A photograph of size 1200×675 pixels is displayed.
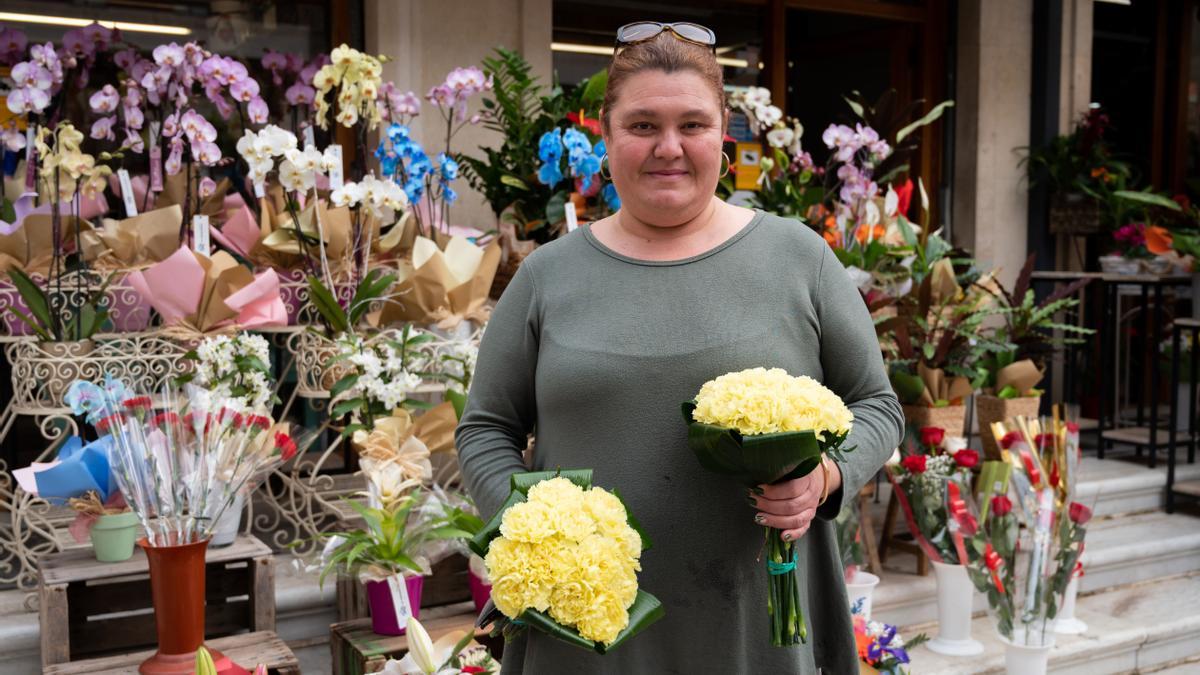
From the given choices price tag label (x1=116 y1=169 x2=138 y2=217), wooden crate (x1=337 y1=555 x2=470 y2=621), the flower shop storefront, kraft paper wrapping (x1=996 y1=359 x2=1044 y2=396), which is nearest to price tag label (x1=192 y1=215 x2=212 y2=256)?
the flower shop storefront

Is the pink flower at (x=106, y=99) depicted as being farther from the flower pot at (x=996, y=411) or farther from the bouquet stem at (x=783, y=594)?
the flower pot at (x=996, y=411)

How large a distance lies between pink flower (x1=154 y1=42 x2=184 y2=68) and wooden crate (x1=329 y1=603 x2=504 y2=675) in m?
1.98

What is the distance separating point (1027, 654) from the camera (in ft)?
13.0

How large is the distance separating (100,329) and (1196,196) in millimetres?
7339

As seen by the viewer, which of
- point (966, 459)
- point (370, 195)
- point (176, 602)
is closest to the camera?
point (176, 602)

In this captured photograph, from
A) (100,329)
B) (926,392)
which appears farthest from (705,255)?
(926,392)

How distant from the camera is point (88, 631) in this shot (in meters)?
3.41

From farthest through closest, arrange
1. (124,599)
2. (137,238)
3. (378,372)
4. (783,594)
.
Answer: (137,238)
(378,372)
(124,599)
(783,594)

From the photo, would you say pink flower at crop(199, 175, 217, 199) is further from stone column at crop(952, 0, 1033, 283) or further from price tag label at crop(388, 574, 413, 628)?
stone column at crop(952, 0, 1033, 283)

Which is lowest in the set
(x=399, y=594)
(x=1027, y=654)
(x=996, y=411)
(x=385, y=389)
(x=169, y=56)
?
(x=1027, y=654)

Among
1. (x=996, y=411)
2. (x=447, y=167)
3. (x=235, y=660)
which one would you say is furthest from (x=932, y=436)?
(x=235, y=660)

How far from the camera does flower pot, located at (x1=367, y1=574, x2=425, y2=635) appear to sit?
10.3ft

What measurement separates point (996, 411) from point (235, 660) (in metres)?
3.35

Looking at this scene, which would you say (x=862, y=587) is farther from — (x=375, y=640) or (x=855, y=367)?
(x=855, y=367)
